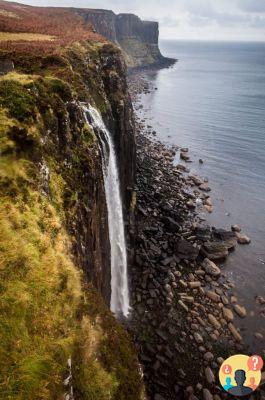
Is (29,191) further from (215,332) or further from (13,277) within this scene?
(215,332)

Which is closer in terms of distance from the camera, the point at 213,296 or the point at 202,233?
the point at 213,296

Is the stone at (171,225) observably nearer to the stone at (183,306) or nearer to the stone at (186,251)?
A: the stone at (186,251)

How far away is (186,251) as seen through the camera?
29.4 meters

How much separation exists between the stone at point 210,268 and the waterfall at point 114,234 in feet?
27.3

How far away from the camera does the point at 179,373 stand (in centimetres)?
1931

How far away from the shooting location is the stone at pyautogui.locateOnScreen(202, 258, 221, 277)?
28156mm

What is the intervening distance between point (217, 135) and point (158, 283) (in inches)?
1972

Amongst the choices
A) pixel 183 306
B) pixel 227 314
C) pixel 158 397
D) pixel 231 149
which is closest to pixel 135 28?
pixel 231 149

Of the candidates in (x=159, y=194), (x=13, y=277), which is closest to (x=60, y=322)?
(x=13, y=277)

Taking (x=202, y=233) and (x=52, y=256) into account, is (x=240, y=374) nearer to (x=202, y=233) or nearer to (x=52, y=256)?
(x=202, y=233)

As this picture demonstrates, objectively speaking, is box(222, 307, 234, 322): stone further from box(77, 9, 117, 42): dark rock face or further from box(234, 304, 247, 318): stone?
box(77, 9, 117, 42): dark rock face

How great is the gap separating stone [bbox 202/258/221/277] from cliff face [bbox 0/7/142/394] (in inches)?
546

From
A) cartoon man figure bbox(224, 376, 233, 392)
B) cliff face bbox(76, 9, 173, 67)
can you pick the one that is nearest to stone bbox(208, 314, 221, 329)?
cartoon man figure bbox(224, 376, 233, 392)

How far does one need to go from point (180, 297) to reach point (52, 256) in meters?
17.7
